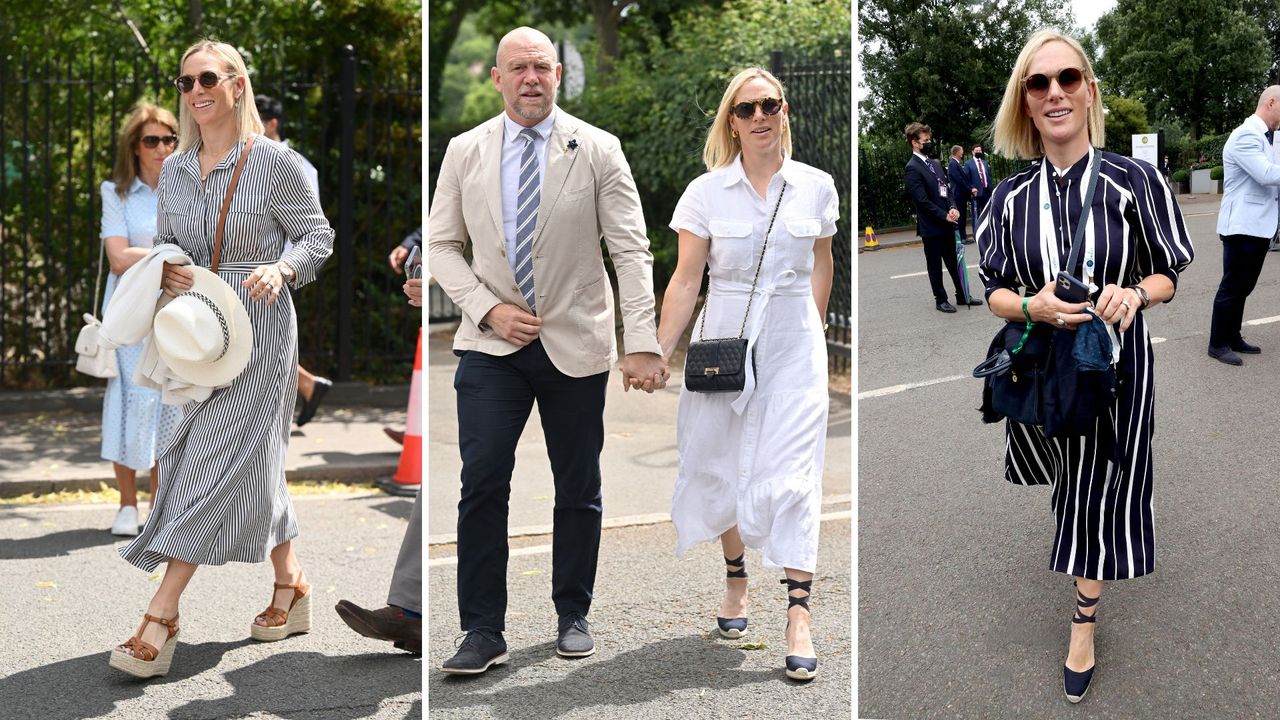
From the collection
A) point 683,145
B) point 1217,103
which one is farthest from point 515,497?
point 683,145

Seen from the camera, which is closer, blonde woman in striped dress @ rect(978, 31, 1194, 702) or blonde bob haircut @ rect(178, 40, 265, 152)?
blonde woman in striped dress @ rect(978, 31, 1194, 702)

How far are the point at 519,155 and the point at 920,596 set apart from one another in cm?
175

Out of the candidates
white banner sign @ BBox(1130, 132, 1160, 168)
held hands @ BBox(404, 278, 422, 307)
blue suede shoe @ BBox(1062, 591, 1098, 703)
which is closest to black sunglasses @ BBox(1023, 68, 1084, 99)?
white banner sign @ BBox(1130, 132, 1160, 168)

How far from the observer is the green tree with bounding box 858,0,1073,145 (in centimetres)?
380

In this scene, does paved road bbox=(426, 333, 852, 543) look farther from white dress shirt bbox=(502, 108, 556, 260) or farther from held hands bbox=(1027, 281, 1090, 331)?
held hands bbox=(1027, 281, 1090, 331)

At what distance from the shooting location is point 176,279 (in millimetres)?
4875

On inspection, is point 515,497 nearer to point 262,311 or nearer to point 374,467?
point 374,467

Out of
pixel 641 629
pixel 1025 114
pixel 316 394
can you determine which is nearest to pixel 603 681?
pixel 641 629

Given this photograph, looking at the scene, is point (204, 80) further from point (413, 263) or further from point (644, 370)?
point (644, 370)

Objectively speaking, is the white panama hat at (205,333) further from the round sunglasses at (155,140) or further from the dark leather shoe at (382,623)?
the round sunglasses at (155,140)

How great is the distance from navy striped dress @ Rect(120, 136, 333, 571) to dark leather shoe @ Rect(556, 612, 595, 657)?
1.08 meters

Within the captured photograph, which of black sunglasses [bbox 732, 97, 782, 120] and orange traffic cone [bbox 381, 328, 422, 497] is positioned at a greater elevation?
black sunglasses [bbox 732, 97, 782, 120]

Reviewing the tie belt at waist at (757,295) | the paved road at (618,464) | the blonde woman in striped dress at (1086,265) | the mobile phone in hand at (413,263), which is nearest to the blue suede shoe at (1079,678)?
the blonde woman in striped dress at (1086,265)

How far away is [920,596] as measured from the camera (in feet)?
13.1
